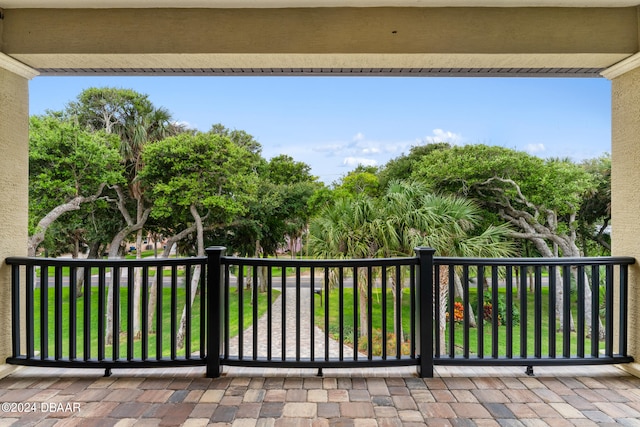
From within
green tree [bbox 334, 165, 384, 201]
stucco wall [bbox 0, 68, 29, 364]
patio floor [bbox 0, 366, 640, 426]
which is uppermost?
green tree [bbox 334, 165, 384, 201]

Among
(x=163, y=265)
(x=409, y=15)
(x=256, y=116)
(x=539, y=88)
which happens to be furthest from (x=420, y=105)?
(x=163, y=265)

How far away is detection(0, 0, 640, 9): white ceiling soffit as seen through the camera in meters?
2.43

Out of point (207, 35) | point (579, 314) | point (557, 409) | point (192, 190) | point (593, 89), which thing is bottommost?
point (557, 409)

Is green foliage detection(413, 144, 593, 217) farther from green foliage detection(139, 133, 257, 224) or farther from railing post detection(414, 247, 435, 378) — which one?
railing post detection(414, 247, 435, 378)

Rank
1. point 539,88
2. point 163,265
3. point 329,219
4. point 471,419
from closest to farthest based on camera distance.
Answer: point 471,419 < point 163,265 < point 329,219 < point 539,88

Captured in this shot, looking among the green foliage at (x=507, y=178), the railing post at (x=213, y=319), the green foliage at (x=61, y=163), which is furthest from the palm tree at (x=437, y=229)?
the green foliage at (x=61, y=163)

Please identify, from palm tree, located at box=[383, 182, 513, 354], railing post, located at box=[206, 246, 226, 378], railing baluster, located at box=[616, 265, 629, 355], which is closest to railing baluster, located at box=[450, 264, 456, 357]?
railing baluster, located at box=[616, 265, 629, 355]

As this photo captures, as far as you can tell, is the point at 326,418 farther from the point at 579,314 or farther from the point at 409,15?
the point at 409,15

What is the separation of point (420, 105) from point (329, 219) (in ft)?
41.0

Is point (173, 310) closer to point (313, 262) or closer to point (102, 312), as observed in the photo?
point (102, 312)

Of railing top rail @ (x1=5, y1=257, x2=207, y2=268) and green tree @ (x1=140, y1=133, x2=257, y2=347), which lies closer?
railing top rail @ (x1=5, y1=257, x2=207, y2=268)

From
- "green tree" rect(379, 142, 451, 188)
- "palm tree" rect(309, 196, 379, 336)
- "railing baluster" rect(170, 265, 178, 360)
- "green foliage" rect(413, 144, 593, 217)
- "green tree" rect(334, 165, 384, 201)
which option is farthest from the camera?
"green tree" rect(379, 142, 451, 188)

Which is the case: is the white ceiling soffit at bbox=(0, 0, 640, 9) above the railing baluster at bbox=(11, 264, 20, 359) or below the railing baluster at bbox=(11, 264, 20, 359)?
above

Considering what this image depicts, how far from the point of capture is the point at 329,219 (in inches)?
236
